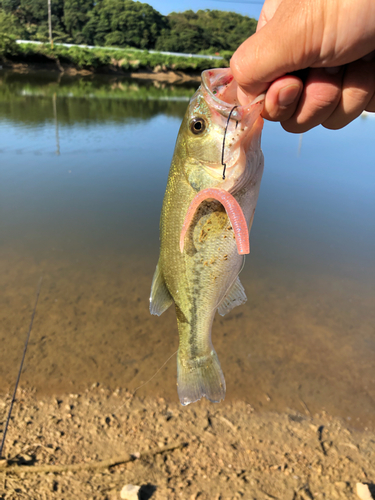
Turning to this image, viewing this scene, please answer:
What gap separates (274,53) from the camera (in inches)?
54.8

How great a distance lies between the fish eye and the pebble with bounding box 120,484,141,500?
9.31ft

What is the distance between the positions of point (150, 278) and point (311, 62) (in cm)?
503

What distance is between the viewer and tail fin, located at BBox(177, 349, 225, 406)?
2131mm

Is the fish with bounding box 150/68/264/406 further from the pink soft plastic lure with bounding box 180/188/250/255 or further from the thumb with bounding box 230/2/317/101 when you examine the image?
the thumb with bounding box 230/2/317/101

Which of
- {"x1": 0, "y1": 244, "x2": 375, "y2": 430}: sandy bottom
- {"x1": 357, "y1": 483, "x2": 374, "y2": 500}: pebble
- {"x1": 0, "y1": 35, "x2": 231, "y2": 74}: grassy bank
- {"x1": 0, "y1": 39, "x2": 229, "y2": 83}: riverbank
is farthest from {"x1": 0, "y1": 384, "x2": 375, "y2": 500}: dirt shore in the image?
{"x1": 0, "y1": 35, "x2": 231, "y2": 74}: grassy bank

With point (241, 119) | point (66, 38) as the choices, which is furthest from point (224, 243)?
point (66, 38)

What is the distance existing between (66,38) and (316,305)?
236ft

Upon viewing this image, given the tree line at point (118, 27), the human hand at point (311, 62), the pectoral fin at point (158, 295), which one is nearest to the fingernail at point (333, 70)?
the human hand at point (311, 62)

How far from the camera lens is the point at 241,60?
58.5 inches

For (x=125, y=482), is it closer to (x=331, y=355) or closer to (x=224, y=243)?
(x=224, y=243)

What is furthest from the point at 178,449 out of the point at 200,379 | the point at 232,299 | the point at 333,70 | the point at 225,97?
the point at 333,70

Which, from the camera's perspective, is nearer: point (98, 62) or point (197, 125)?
point (197, 125)

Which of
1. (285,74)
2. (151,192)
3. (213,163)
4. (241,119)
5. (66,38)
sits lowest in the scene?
(151,192)

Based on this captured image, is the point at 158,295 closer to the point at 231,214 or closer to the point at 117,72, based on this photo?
the point at 231,214
